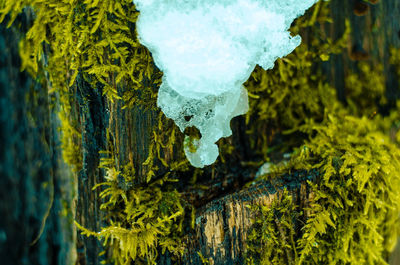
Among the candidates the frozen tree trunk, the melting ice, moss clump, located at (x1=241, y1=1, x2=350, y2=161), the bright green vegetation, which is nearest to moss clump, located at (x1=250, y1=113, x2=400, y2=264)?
the bright green vegetation

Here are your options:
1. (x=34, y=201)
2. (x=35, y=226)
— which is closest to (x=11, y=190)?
(x=34, y=201)

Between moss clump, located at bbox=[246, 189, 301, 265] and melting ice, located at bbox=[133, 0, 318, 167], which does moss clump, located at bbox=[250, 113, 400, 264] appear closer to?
moss clump, located at bbox=[246, 189, 301, 265]

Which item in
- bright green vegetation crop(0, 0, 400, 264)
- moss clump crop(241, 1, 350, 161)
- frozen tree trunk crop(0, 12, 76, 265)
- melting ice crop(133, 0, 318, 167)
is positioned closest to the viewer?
melting ice crop(133, 0, 318, 167)

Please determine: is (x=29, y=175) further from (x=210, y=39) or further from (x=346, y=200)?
(x=346, y=200)

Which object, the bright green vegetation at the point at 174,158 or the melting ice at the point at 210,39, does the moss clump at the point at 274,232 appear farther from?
the melting ice at the point at 210,39

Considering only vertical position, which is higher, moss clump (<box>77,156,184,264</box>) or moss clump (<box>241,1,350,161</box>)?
moss clump (<box>241,1,350,161</box>)
